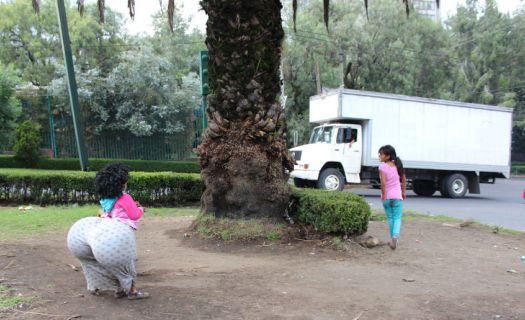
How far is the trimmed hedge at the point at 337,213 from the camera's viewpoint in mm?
6293

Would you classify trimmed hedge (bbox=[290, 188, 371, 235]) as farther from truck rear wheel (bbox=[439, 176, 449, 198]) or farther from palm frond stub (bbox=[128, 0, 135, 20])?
truck rear wheel (bbox=[439, 176, 449, 198])

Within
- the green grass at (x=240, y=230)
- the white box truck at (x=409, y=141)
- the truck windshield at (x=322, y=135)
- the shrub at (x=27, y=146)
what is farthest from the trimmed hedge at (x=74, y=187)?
the shrub at (x=27, y=146)

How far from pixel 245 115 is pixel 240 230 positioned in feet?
5.85

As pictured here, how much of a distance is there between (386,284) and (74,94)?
365 inches

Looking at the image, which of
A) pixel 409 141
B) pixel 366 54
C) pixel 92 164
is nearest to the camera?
pixel 409 141

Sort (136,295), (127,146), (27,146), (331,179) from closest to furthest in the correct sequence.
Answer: (136,295)
(331,179)
(27,146)
(127,146)

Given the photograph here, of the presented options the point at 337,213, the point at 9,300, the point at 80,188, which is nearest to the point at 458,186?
the point at 337,213

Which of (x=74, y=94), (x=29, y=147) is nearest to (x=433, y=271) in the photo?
(x=74, y=94)

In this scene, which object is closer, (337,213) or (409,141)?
(337,213)

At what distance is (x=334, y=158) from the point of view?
55.1 feet

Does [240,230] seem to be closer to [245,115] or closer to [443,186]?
[245,115]

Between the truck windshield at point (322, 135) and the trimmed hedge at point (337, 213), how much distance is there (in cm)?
1014

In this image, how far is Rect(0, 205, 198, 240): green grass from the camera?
743 cm

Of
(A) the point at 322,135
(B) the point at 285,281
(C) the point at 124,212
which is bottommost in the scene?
(B) the point at 285,281
